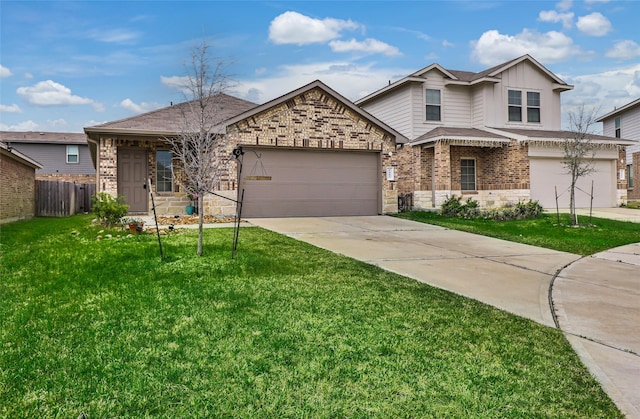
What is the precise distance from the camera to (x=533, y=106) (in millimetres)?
22062

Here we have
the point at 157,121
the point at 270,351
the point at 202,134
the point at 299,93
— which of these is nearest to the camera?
the point at 270,351

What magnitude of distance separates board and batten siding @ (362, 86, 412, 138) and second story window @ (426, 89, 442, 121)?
3.20 ft

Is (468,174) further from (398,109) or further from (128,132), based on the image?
(128,132)

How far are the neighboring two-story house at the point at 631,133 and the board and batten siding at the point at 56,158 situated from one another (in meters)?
35.5

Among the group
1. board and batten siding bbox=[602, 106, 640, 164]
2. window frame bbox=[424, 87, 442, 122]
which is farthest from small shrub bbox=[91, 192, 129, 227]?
board and batten siding bbox=[602, 106, 640, 164]

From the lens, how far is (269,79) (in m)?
20.4

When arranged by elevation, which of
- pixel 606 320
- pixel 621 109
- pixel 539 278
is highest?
pixel 621 109

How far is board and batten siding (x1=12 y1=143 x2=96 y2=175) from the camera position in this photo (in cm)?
3156

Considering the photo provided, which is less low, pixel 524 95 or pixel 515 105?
pixel 524 95

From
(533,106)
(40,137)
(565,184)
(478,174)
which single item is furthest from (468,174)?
(40,137)

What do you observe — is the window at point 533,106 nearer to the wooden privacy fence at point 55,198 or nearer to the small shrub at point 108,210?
the small shrub at point 108,210

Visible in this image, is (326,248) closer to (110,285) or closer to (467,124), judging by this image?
(110,285)

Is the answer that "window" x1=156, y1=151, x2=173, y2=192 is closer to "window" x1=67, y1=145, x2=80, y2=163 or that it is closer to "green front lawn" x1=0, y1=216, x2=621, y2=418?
"green front lawn" x1=0, y1=216, x2=621, y2=418

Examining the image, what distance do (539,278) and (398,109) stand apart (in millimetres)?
15834
